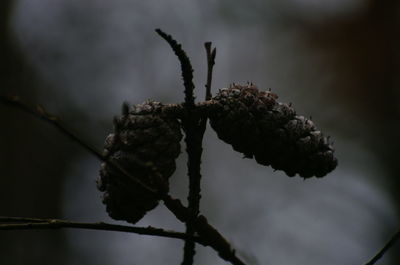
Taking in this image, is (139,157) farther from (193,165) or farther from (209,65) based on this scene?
(209,65)

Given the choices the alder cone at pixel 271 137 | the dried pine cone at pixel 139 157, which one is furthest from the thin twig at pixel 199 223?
the alder cone at pixel 271 137

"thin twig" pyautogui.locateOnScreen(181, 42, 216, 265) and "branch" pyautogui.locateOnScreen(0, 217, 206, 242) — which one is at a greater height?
"thin twig" pyautogui.locateOnScreen(181, 42, 216, 265)

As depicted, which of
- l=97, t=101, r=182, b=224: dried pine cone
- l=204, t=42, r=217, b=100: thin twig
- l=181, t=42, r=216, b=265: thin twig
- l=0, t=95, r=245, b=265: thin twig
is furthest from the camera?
l=204, t=42, r=217, b=100: thin twig

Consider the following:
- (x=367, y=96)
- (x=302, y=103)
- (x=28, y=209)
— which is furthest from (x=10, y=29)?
(x=367, y=96)

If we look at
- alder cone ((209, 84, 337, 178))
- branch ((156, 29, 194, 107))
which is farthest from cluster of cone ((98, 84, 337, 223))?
branch ((156, 29, 194, 107))

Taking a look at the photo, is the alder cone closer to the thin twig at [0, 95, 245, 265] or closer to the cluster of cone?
the cluster of cone

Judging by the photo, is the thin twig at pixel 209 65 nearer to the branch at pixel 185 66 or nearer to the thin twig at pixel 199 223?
the branch at pixel 185 66

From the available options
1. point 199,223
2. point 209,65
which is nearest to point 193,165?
point 199,223
